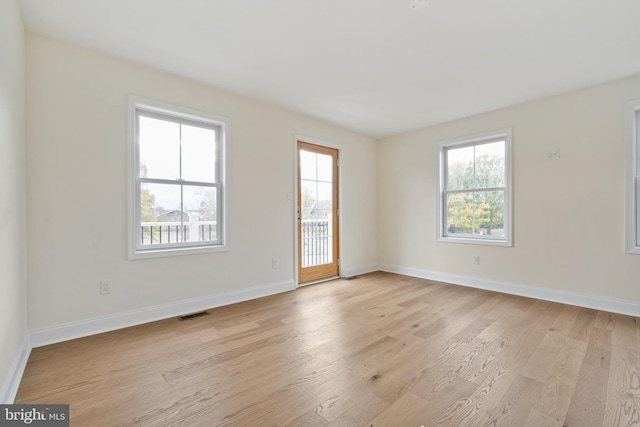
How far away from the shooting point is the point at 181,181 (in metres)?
3.17

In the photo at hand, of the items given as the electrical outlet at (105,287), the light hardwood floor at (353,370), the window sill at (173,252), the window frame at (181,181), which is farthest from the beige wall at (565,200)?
the electrical outlet at (105,287)

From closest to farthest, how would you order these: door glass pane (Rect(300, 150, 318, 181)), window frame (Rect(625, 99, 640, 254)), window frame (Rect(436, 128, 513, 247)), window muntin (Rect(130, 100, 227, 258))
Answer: window muntin (Rect(130, 100, 227, 258)) → window frame (Rect(625, 99, 640, 254)) → window frame (Rect(436, 128, 513, 247)) → door glass pane (Rect(300, 150, 318, 181))

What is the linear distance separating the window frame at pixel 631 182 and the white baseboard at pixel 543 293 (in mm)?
587

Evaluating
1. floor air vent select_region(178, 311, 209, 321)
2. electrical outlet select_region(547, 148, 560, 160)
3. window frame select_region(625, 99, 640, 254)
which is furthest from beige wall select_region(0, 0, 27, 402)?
window frame select_region(625, 99, 640, 254)

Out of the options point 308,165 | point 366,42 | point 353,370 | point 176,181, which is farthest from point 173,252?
point 366,42

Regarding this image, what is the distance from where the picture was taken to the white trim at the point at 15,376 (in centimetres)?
157

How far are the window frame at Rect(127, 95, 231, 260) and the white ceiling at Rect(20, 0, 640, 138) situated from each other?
1.28 ft

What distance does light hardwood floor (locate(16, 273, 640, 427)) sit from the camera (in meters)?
1.56

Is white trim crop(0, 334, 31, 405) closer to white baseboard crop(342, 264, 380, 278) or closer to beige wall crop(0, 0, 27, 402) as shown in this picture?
beige wall crop(0, 0, 27, 402)

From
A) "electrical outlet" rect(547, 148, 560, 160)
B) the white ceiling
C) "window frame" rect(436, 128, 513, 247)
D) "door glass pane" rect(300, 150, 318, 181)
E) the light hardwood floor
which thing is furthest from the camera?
"door glass pane" rect(300, 150, 318, 181)

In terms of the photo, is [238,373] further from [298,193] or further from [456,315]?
[298,193]

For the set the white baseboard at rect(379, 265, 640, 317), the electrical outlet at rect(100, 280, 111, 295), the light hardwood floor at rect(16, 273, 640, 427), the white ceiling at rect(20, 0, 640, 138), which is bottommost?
the light hardwood floor at rect(16, 273, 640, 427)

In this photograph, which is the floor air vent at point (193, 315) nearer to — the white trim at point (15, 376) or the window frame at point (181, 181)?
the window frame at point (181, 181)

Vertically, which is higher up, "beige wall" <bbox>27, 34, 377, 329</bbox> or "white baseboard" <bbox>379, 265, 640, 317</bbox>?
"beige wall" <bbox>27, 34, 377, 329</bbox>
